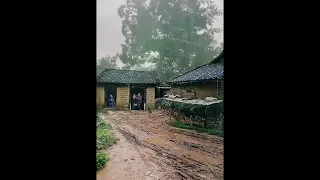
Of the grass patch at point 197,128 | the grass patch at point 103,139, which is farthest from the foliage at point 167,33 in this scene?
the grass patch at point 103,139

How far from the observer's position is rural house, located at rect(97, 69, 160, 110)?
299 inches

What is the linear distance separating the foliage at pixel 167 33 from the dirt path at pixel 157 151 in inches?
88.5

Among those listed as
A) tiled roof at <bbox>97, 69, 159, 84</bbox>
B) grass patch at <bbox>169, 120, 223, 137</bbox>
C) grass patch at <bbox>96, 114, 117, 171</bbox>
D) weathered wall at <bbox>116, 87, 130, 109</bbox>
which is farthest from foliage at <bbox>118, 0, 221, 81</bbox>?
grass patch at <bbox>96, 114, 117, 171</bbox>

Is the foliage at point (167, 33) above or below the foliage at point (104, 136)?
above

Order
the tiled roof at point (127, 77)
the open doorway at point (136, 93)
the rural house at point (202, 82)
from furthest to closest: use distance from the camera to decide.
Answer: the tiled roof at point (127, 77) < the open doorway at point (136, 93) < the rural house at point (202, 82)

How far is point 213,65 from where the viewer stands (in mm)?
7547

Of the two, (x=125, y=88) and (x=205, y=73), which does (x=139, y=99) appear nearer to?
(x=125, y=88)

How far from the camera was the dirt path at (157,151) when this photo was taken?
14.0 feet

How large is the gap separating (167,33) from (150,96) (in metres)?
2.62

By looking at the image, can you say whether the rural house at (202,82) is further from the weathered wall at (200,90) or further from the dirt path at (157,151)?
the dirt path at (157,151)
